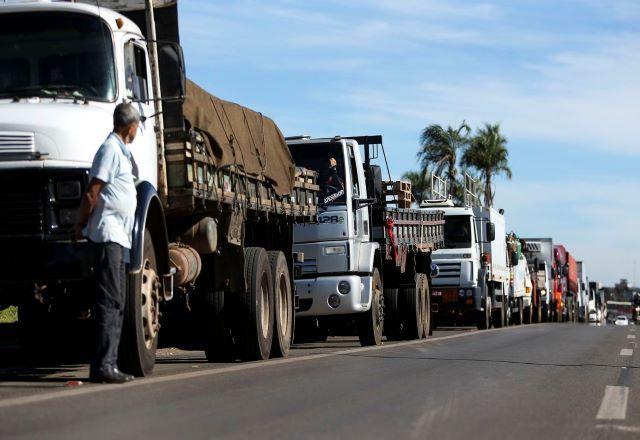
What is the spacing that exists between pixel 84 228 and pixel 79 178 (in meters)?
0.58

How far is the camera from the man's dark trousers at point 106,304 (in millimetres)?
8641

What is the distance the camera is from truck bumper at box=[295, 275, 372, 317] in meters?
16.8

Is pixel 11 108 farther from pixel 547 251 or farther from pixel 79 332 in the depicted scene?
pixel 547 251

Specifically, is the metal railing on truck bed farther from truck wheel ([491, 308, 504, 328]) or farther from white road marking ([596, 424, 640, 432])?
white road marking ([596, 424, 640, 432])

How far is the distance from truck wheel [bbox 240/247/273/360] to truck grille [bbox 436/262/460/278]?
55.6 feet

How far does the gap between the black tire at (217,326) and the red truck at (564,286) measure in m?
45.3

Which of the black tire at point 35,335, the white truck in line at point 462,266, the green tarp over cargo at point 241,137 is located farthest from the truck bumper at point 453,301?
the black tire at point 35,335

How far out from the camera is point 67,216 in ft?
29.8

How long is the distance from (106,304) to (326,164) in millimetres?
8694

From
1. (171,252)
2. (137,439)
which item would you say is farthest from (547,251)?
(137,439)

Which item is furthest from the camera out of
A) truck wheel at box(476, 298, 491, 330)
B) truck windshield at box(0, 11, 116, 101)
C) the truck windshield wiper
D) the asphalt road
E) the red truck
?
the red truck

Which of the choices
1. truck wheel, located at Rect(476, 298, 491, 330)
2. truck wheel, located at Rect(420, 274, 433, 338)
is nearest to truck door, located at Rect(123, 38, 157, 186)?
truck wheel, located at Rect(420, 274, 433, 338)

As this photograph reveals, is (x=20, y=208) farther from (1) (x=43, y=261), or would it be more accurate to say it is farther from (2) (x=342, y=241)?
(2) (x=342, y=241)

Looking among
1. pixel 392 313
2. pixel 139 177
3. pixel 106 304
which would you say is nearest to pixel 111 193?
pixel 106 304
